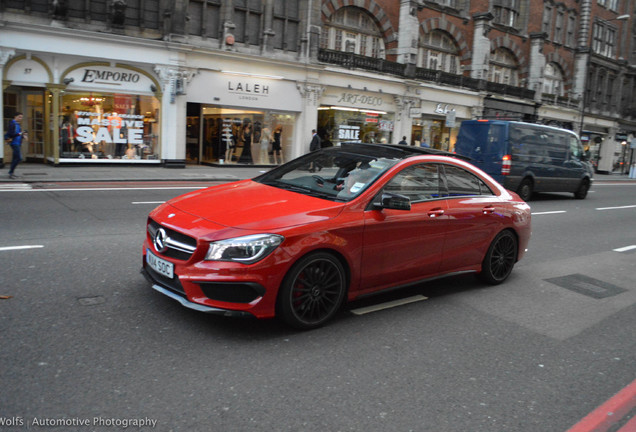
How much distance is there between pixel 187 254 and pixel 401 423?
6.90ft

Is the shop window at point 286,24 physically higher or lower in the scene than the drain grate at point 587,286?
higher

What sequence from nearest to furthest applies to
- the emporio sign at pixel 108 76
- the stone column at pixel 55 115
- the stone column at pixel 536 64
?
1. the stone column at pixel 55 115
2. the emporio sign at pixel 108 76
3. the stone column at pixel 536 64

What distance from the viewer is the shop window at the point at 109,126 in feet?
63.6

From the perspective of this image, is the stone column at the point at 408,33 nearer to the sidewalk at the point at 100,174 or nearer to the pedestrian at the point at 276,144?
the pedestrian at the point at 276,144

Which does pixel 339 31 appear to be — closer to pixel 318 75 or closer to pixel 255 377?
pixel 318 75

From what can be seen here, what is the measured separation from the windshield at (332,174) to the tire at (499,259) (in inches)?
74.3

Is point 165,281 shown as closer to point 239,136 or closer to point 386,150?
point 386,150

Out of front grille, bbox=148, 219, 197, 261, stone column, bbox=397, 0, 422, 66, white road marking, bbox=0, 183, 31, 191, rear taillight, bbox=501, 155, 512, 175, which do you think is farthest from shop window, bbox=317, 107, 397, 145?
front grille, bbox=148, 219, 197, 261

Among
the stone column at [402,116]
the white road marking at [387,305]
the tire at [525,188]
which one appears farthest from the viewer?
the stone column at [402,116]

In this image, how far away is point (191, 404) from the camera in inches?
127

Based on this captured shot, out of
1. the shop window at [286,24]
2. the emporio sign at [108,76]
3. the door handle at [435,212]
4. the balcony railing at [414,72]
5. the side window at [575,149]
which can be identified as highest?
the shop window at [286,24]

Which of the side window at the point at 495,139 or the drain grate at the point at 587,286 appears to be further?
the side window at the point at 495,139

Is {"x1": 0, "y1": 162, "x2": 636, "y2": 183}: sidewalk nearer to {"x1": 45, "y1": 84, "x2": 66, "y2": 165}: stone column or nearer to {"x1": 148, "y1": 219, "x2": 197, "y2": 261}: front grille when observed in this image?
{"x1": 45, "y1": 84, "x2": 66, "y2": 165}: stone column

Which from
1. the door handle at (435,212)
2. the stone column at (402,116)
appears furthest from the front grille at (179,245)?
the stone column at (402,116)
